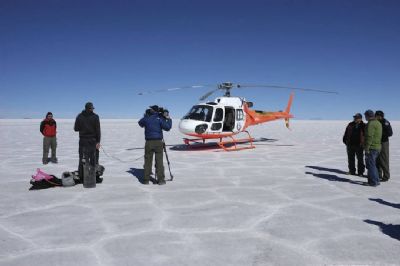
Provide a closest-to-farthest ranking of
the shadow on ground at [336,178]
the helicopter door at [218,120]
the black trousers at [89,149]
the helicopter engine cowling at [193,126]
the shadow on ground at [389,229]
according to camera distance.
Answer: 1. the shadow on ground at [389,229]
2. the black trousers at [89,149]
3. the shadow on ground at [336,178]
4. the helicopter engine cowling at [193,126]
5. the helicopter door at [218,120]

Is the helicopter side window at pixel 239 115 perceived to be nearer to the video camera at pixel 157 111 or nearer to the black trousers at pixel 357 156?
the black trousers at pixel 357 156

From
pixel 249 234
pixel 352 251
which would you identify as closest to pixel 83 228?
pixel 249 234

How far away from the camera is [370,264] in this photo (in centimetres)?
368

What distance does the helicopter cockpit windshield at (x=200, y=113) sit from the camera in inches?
549

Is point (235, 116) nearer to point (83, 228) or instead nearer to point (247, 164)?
point (247, 164)

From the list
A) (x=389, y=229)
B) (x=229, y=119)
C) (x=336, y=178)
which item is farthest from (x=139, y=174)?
(x=229, y=119)

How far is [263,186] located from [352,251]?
367cm

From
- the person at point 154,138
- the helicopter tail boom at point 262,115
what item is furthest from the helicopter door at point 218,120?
the person at point 154,138

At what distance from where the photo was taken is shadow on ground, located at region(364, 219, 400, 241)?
4.53m

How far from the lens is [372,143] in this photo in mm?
7273

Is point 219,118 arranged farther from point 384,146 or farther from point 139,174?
point 384,146

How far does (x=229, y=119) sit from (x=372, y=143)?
26.8 ft

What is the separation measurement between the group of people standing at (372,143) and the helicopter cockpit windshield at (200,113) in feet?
20.8

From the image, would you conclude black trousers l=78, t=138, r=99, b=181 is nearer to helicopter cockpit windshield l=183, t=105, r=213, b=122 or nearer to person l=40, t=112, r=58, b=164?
person l=40, t=112, r=58, b=164
